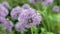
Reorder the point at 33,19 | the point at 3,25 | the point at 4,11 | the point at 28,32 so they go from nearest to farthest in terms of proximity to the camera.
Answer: the point at 33,19 < the point at 3,25 < the point at 4,11 < the point at 28,32

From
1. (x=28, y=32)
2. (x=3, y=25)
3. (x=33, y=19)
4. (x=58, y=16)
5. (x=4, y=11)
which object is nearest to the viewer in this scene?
(x=33, y=19)

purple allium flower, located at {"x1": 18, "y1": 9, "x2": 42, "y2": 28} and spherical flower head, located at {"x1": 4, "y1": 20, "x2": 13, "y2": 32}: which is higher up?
purple allium flower, located at {"x1": 18, "y1": 9, "x2": 42, "y2": 28}

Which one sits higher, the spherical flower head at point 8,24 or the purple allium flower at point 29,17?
the purple allium flower at point 29,17

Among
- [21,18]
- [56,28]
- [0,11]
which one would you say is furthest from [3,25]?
[56,28]

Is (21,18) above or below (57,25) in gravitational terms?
above

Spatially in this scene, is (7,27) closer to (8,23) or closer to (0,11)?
(8,23)

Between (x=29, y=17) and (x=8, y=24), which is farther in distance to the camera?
(x=8, y=24)

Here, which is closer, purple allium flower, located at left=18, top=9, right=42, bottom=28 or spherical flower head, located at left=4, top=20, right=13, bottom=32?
purple allium flower, located at left=18, top=9, right=42, bottom=28

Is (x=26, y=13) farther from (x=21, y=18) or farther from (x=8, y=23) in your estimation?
(x=8, y=23)

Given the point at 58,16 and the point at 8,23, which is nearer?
the point at 8,23

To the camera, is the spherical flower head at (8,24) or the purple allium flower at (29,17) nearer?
the purple allium flower at (29,17)
